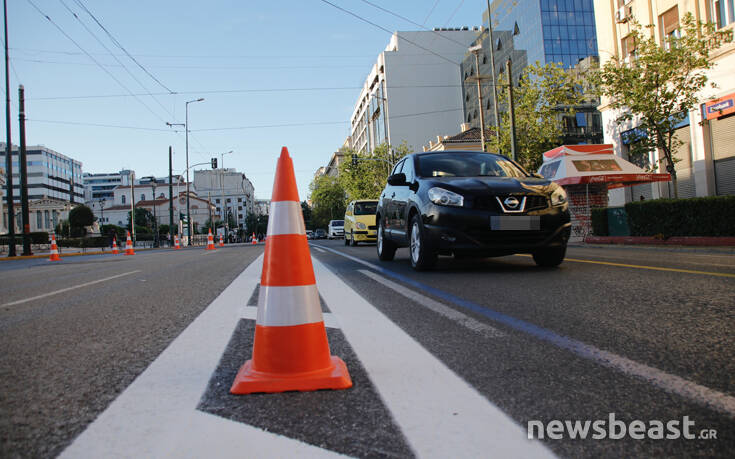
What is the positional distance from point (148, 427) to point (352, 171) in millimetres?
54039

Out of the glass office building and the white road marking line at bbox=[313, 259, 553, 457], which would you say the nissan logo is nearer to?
the white road marking line at bbox=[313, 259, 553, 457]

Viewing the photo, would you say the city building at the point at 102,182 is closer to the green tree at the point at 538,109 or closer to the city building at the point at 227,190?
the city building at the point at 227,190

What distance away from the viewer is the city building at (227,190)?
490ft

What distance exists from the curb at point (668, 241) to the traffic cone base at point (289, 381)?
11.5 m

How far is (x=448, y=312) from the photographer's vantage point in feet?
11.3

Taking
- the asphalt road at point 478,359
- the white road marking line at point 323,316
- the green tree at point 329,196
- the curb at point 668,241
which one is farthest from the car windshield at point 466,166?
the green tree at point 329,196

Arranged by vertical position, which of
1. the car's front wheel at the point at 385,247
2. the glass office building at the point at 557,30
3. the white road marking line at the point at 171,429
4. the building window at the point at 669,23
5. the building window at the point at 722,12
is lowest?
the white road marking line at the point at 171,429

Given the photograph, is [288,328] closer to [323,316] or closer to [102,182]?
[323,316]

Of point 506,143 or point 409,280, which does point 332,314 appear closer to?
point 409,280

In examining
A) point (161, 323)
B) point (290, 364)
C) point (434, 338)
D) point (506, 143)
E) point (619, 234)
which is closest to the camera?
point (290, 364)

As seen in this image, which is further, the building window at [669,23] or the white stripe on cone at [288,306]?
the building window at [669,23]

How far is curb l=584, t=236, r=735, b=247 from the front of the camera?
10648 mm

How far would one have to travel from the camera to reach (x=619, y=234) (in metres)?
15.0

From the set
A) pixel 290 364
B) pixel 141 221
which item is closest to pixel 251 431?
pixel 290 364
